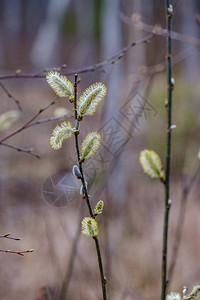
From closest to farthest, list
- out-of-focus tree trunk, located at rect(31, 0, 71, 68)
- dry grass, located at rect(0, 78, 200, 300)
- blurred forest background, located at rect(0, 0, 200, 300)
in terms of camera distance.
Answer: blurred forest background, located at rect(0, 0, 200, 300), dry grass, located at rect(0, 78, 200, 300), out-of-focus tree trunk, located at rect(31, 0, 71, 68)

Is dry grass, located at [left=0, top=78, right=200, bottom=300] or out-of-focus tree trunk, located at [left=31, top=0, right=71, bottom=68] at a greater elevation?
out-of-focus tree trunk, located at [left=31, top=0, right=71, bottom=68]

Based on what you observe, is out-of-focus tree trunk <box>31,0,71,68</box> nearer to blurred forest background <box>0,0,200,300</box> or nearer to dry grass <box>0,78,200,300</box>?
blurred forest background <box>0,0,200,300</box>

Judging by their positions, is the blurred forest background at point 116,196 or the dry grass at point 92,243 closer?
the blurred forest background at point 116,196

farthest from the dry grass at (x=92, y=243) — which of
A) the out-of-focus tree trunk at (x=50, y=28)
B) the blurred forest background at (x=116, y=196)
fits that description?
the out-of-focus tree trunk at (x=50, y=28)

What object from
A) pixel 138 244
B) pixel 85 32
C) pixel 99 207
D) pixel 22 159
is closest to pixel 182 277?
pixel 138 244

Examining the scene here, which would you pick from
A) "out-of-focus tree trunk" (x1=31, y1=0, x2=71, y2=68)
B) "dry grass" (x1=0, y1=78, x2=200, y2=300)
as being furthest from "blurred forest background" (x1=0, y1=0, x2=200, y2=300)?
"out-of-focus tree trunk" (x1=31, y1=0, x2=71, y2=68)

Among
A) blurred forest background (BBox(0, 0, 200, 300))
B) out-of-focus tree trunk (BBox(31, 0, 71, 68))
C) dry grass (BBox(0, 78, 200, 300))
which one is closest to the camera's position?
blurred forest background (BBox(0, 0, 200, 300))

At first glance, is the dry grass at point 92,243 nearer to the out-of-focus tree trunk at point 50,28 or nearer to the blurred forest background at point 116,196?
the blurred forest background at point 116,196

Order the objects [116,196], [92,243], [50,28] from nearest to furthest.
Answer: [92,243] → [116,196] → [50,28]

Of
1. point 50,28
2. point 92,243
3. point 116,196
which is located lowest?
point 92,243

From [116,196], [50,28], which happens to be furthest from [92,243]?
[50,28]

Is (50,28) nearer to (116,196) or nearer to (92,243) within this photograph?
(116,196)
